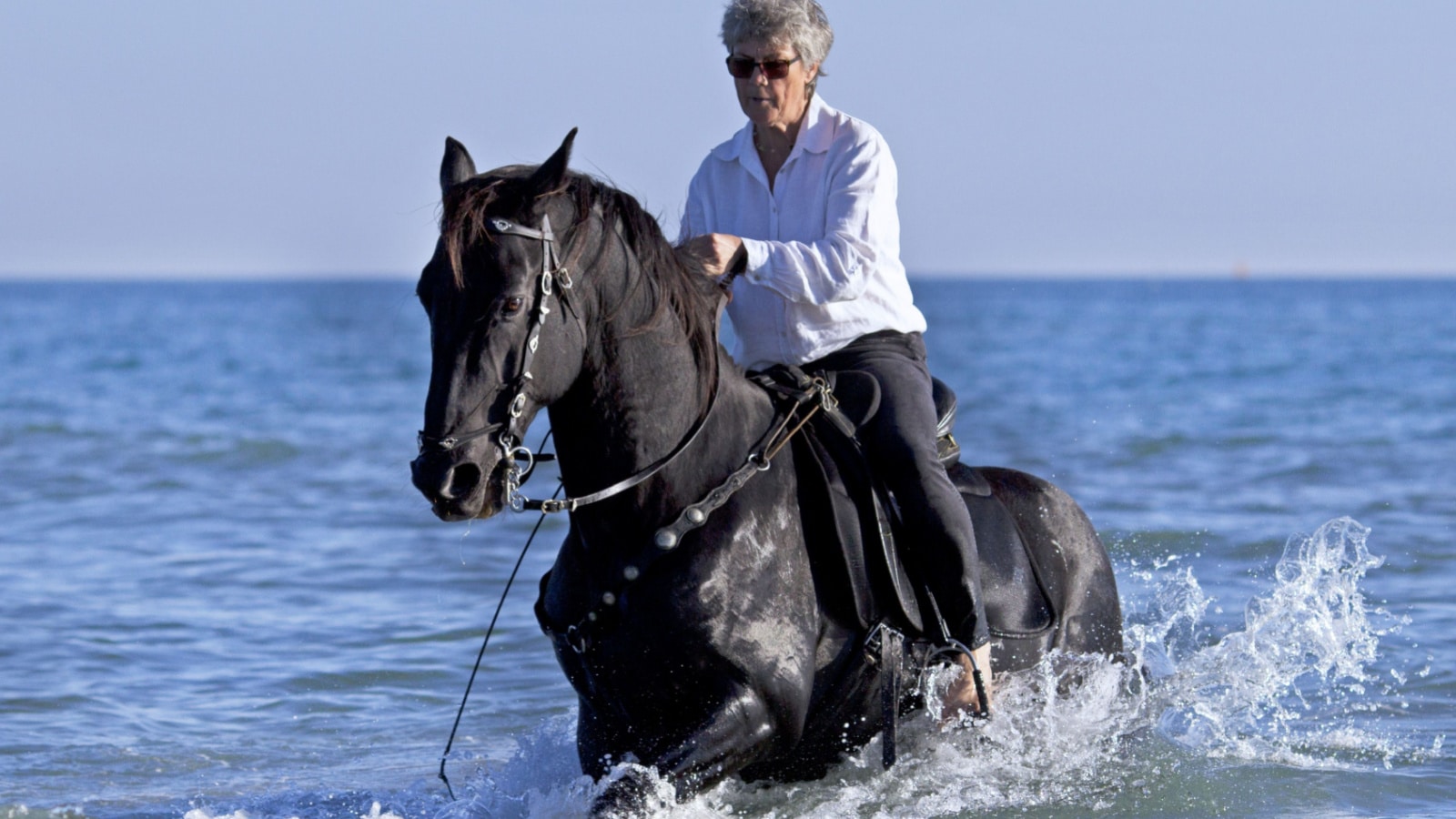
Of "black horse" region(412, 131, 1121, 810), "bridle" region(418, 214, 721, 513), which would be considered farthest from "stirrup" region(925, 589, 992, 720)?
"bridle" region(418, 214, 721, 513)

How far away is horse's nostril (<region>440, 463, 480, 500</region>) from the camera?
356 cm

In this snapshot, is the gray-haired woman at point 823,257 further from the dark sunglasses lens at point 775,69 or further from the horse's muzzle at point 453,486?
the horse's muzzle at point 453,486

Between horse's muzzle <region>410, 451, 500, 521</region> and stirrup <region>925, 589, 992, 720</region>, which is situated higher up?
horse's muzzle <region>410, 451, 500, 521</region>

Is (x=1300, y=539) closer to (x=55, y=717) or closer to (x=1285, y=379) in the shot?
(x=55, y=717)

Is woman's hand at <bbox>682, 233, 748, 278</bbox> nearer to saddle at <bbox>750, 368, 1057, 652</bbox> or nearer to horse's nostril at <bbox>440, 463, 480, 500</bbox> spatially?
saddle at <bbox>750, 368, 1057, 652</bbox>

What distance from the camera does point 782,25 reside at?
450 centimetres

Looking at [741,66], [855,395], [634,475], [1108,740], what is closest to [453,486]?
[634,475]

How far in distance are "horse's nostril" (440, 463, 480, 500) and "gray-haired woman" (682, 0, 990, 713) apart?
96cm

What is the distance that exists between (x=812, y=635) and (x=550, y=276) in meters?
1.29

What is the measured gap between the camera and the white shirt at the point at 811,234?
434 centimetres

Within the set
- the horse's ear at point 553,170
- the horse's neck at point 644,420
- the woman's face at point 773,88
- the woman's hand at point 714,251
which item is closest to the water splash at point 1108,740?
the horse's neck at point 644,420

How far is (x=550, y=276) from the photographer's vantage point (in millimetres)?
3730

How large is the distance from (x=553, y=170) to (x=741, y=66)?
1080 mm

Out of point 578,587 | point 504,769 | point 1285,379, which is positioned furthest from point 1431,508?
point 1285,379
